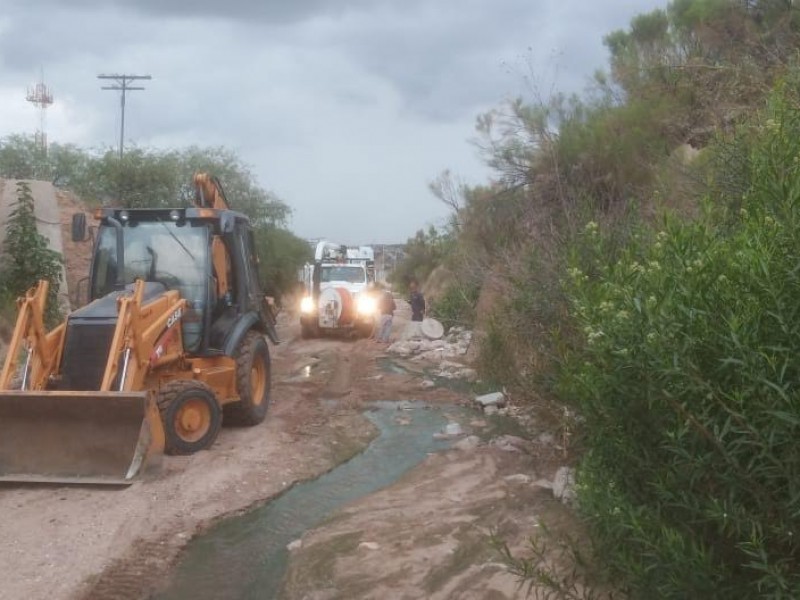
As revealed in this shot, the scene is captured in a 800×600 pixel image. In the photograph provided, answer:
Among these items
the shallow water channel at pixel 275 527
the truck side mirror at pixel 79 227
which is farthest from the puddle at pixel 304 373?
the truck side mirror at pixel 79 227

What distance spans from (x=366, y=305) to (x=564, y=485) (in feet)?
55.3

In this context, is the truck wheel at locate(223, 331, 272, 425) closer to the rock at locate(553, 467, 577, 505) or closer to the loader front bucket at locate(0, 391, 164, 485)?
the loader front bucket at locate(0, 391, 164, 485)

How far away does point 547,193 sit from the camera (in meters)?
15.2

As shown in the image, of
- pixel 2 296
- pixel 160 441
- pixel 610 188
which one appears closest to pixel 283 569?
pixel 160 441

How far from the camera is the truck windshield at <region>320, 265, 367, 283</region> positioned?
2458 cm

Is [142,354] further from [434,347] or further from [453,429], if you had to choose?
[434,347]

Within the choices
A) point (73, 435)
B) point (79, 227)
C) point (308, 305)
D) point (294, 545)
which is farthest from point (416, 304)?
point (294, 545)

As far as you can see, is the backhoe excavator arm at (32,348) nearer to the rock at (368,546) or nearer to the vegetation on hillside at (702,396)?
the rock at (368,546)

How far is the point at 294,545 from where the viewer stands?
21.2 feet

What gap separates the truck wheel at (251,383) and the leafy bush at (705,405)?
6.79 meters

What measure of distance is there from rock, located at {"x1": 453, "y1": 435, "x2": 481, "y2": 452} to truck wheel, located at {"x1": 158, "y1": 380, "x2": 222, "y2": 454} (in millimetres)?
2603

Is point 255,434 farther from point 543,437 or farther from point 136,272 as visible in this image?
point 543,437

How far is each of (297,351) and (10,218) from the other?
7.00m

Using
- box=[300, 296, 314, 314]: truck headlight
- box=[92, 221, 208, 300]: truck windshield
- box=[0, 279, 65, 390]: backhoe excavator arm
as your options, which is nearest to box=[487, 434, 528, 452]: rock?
box=[92, 221, 208, 300]: truck windshield
